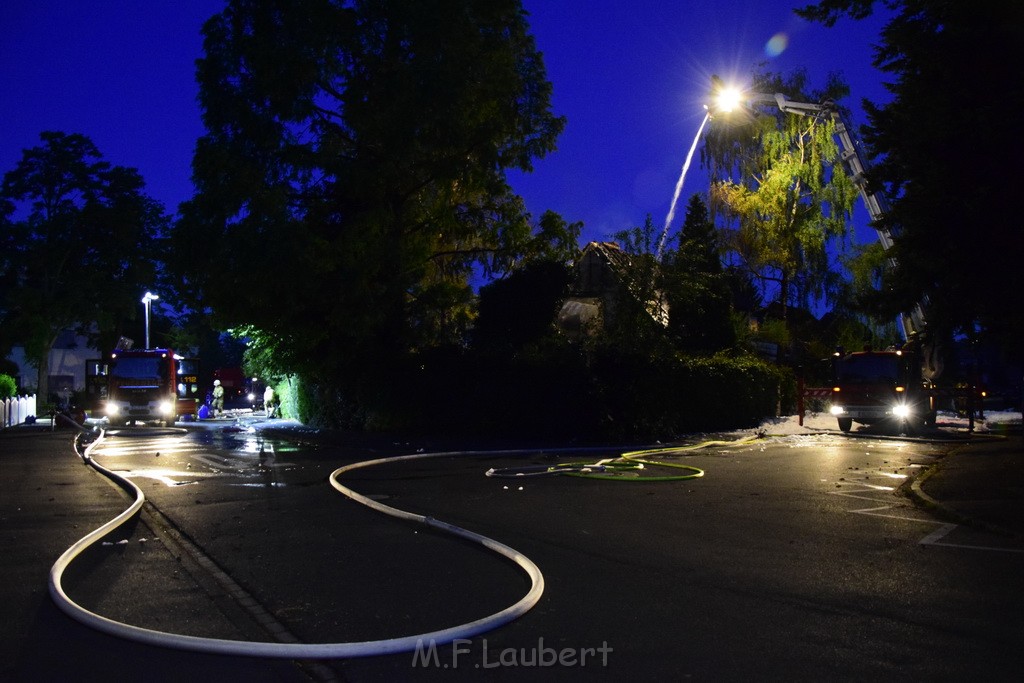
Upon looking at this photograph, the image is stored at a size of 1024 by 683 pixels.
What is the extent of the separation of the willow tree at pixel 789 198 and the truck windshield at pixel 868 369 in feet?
51.6

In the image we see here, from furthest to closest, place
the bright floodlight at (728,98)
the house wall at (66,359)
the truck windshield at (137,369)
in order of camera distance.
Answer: the house wall at (66,359)
the bright floodlight at (728,98)
the truck windshield at (137,369)

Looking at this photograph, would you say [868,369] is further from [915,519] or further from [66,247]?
[66,247]

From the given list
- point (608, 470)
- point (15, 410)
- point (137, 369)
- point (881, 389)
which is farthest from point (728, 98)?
point (15, 410)

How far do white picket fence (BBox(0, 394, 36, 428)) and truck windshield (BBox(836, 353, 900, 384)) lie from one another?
1158 inches

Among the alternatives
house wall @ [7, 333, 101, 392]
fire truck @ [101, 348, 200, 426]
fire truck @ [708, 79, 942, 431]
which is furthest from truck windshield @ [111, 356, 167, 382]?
house wall @ [7, 333, 101, 392]

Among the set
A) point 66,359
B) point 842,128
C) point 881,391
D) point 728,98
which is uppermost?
A: point 728,98

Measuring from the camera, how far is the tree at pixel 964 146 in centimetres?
1120

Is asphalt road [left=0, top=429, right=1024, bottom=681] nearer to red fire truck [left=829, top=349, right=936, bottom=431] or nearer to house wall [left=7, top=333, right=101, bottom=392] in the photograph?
red fire truck [left=829, top=349, right=936, bottom=431]

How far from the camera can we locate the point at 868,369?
89.2ft

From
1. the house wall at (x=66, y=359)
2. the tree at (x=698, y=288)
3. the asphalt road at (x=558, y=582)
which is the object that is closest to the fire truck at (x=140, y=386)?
the tree at (x=698, y=288)

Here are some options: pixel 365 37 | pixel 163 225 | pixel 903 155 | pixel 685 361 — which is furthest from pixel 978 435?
pixel 163 225

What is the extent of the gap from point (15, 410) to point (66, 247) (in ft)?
66.1

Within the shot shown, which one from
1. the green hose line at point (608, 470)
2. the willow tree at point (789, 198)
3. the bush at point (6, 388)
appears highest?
the willow tree at point (789, 198)

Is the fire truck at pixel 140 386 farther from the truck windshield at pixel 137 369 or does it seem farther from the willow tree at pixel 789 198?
the willow tree at pixel 789 198
